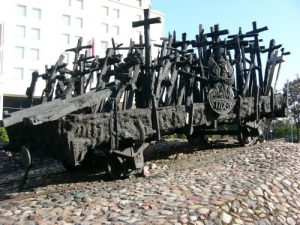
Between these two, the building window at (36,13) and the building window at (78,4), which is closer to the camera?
the building window at (36,13)

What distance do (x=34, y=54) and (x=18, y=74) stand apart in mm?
3210

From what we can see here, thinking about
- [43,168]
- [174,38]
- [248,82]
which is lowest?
[43,168]

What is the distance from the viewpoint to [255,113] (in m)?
13.5

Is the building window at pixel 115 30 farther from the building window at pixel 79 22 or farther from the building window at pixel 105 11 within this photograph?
the building window at pixel 79 22

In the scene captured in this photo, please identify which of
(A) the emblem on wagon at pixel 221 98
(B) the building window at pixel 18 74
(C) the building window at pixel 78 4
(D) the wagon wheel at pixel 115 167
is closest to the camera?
(D) the wagon wheel at pixel 115 167

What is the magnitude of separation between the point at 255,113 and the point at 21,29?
3700 centimetres

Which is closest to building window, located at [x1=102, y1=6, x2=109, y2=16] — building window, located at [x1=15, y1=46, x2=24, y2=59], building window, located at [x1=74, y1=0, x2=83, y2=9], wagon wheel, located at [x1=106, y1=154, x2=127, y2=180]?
building window, located at [x1=74, y1=0, x2=83, y2=9]

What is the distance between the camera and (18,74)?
1722 inches

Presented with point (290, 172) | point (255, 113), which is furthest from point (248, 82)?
point (290, 172)

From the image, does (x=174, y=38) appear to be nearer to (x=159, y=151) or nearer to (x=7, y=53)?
(x=159, y=151)

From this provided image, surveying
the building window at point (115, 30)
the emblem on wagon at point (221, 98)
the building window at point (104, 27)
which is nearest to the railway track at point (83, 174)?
the emblem on wagon at point (221, 98)

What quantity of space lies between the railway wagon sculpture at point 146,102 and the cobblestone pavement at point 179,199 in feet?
2.63

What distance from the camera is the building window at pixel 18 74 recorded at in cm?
4331

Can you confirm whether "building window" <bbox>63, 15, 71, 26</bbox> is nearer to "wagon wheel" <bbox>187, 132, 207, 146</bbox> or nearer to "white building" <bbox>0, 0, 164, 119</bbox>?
"white building" <bbox>0, 0, 164, 119</bbox>
